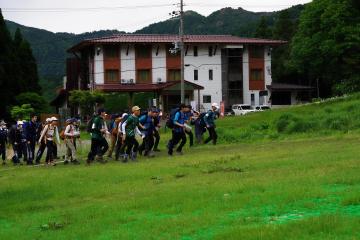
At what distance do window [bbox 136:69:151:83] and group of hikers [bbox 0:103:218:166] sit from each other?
4724cm

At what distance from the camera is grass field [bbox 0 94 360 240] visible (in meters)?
8.79

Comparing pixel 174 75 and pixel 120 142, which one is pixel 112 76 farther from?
pixel 120 142

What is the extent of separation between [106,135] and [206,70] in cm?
5436

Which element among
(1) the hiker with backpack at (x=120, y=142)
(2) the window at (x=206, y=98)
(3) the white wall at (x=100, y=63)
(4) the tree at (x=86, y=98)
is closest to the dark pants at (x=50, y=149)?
(1) the hiker with backpack at (x=120, y=142)

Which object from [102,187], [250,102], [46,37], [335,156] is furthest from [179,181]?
[46,37]

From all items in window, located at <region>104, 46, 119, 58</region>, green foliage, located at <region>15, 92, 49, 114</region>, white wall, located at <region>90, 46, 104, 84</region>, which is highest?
window, located at <region>104, 46, 119, 58</region>

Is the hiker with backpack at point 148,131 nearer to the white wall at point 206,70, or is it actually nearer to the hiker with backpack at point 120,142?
the hiker with backpack at point 120,142

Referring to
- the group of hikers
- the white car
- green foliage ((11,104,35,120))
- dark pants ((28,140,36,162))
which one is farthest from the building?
dark pants ((28,140,36,162))

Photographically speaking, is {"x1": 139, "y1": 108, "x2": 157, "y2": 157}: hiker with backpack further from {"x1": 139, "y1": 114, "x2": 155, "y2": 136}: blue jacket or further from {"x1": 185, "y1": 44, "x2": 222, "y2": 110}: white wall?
{"x1": 185, "y1": 44, "x2": 222, "y2": 110}: white wall

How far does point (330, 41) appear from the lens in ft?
212

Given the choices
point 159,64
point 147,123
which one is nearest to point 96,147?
point 147,123

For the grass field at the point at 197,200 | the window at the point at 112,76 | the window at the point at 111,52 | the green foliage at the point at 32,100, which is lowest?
the grass field at the point at 197,200

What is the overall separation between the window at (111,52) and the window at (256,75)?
54.3 ft

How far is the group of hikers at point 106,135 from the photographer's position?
71.5 feet
